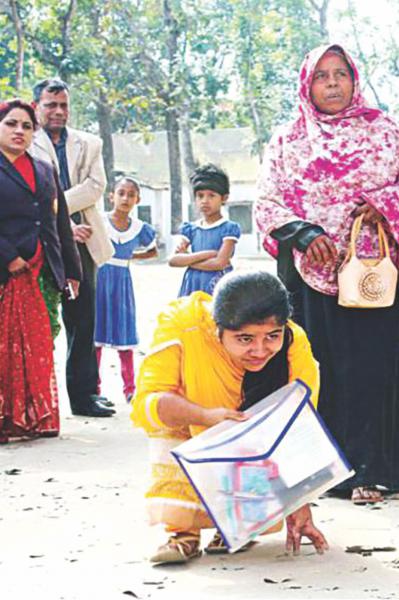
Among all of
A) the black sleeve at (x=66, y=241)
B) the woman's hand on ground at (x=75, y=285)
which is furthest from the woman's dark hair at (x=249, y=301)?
the woman's hand on ground at (x=75, y=285)

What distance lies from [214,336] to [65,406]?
416 cm

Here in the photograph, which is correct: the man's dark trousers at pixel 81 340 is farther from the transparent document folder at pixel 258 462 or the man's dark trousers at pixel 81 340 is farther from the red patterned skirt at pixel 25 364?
the transparent document folder at pixel 258 462

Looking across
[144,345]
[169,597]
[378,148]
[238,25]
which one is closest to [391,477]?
[378,148]

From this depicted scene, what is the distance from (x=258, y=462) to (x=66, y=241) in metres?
3.60

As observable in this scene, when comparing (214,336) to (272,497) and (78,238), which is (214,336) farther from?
(78,238)

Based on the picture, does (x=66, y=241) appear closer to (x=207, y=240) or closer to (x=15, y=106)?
(x=15, y=106)

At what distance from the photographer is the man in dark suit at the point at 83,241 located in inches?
300

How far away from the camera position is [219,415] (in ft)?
12.8

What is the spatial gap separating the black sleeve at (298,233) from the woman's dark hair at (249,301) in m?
1.40

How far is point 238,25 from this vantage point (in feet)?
158

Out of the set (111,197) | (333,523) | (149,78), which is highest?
(149,78)

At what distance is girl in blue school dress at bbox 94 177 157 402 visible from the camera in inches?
327

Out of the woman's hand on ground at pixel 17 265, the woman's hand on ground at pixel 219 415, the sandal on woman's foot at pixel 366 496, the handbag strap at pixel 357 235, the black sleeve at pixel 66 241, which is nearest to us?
the woman's hand on ground at pixel 219 415

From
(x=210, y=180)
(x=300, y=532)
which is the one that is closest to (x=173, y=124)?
(x=210, y=180)
